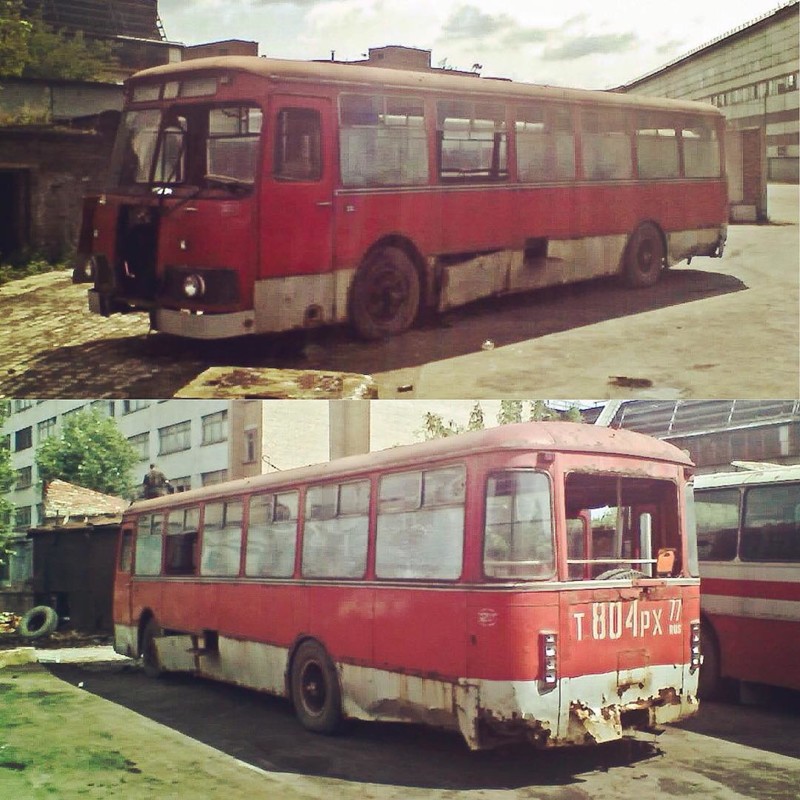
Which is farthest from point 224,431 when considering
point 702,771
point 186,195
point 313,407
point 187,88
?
point 702,771

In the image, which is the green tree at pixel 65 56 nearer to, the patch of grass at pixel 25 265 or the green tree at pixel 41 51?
the green tree at pixel 41 51

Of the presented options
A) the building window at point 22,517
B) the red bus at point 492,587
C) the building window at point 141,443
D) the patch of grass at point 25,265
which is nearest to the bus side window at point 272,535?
the red bus at point 492,587

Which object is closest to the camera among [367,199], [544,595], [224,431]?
[544,595]

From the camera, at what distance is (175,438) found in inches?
291

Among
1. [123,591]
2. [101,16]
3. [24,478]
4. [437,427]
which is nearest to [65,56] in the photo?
[101,16]

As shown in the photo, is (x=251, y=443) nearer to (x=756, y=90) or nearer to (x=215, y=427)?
(x=215, y=427)

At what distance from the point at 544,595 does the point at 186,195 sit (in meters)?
3.04

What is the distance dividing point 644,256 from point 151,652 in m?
5.26

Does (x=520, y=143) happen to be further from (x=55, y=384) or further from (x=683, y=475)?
(x=55, y=384)

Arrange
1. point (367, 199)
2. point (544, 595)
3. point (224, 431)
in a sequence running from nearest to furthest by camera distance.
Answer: point (544, 595) → point (367, 199) → point (224, 431)

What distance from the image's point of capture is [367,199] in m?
6.93

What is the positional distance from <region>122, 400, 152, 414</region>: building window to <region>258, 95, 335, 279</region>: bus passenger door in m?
1.01

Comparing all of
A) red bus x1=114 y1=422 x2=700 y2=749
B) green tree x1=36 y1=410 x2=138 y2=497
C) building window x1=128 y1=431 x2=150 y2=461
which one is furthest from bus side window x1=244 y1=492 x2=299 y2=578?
green tree x1=36 y1=410 x2=138 y2=497

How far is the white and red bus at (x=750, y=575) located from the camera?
26.1 ft
